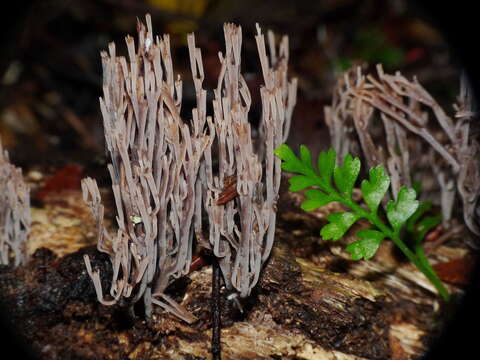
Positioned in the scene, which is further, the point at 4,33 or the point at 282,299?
the point at 4,33

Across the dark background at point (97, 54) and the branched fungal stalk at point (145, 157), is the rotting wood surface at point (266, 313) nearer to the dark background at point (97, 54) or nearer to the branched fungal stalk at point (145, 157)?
the branched fungal stalk at point (145, 157)

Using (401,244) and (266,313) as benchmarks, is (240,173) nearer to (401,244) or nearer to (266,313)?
(266,313)

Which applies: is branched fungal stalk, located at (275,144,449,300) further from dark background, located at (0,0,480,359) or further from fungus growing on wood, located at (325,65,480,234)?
dark background, located at (0,0,480,359)

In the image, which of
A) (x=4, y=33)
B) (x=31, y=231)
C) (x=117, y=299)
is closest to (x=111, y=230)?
(x=31, y=231)

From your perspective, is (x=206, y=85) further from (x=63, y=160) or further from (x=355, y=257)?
(x=355, y=257)

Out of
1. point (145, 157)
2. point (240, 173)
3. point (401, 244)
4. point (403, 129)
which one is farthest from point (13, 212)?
point (403, 129)

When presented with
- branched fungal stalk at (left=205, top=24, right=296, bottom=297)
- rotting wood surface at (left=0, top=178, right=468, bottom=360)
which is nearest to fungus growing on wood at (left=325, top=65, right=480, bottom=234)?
rotting wood surface at (left=0, top=178, right=468, bottom=360)
